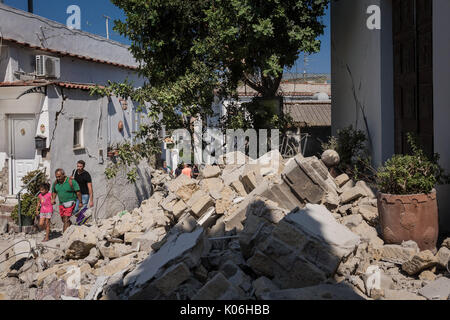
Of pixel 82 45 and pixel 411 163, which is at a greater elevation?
pixel 82 45

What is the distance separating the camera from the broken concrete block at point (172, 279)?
443 centimetres

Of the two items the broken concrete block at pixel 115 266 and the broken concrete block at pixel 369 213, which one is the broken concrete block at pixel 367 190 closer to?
the broken concrete block at pixel 369 213

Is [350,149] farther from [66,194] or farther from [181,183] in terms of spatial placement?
[66,194]

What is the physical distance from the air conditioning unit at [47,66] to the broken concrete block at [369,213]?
905 cm

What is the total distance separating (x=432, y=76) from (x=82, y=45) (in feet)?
39.7

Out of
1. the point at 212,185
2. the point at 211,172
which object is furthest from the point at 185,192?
the point at 211,172

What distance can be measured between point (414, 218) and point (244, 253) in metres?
2.22

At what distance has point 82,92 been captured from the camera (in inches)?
488

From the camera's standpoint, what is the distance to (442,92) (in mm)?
6391

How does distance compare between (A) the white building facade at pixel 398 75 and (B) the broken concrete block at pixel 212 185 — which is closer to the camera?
(A) the white building facade at pixel 398 75

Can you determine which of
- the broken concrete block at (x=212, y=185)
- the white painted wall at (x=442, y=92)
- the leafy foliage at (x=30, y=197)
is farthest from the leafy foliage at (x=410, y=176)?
the leafy foliage at (x=30, y=197)

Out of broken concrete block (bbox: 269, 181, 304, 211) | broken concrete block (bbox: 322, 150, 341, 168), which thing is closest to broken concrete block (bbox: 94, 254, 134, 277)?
broken concrete block (bbox: 269, 181, 304, 211)
